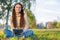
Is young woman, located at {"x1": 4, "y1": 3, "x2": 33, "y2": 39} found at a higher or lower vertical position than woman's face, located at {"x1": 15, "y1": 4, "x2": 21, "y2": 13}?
lower

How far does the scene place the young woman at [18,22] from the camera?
8.38 feet

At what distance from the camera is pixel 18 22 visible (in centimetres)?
256

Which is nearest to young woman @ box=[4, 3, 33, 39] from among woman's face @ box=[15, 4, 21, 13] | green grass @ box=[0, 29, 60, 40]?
woman's face @ box=[15, 4, 21, 13]

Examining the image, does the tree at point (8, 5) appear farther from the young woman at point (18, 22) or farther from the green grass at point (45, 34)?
the green grass at point (45, 34)

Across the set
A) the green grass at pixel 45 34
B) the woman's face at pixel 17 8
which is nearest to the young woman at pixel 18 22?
the woman's face at pixel 17 8

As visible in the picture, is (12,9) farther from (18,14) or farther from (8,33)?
(8,33)

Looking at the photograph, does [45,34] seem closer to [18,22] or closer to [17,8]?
[18,22]

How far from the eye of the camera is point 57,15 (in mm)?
2561

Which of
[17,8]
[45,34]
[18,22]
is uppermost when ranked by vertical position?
[17,8]

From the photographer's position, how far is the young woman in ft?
8.38

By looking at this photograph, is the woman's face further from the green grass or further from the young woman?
the green grass

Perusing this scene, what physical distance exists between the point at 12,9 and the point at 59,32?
651 millimetres

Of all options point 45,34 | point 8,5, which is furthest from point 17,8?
point 45,34

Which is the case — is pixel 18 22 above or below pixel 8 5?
below
